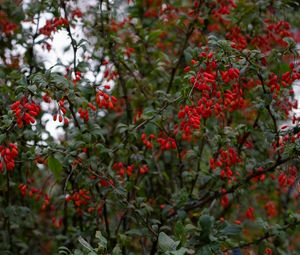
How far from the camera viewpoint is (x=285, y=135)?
299 centimetres

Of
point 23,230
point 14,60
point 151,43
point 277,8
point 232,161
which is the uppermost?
point 277,8

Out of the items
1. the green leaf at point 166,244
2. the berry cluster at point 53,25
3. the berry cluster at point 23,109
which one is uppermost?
the berry cluster at point 53,25

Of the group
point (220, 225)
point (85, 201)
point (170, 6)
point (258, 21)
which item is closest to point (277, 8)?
point (258, 21)

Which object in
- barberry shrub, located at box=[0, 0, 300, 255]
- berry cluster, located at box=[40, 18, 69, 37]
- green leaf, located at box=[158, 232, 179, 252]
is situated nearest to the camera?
green leaf, located at box=[158, 232, 179, 252]

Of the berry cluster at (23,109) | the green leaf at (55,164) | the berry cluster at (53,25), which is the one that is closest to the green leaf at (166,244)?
the green leaf at (55,164)

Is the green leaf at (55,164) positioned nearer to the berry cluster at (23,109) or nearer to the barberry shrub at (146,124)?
the barberry shrub at (146,124)

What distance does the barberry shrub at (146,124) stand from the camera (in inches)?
109

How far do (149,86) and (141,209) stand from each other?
1156mm

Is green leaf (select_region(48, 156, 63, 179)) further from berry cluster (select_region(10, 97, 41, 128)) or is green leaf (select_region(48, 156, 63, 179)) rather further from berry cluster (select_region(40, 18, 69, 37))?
berry cluster (select_region(40, 18, 69, 37))

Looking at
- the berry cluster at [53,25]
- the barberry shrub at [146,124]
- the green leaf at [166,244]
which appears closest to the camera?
the green leaf at [166,244]

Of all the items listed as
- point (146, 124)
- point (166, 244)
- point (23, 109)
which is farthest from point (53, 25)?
point (166, 244)

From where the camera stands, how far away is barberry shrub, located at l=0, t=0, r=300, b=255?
2.78 metres

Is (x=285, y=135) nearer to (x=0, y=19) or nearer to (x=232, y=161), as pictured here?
(x=232, y=161)

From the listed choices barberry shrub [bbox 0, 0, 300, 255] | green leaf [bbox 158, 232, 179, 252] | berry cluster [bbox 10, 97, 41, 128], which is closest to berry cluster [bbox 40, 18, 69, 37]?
barberry shrub [bbox 0, 0, 300, 255]
